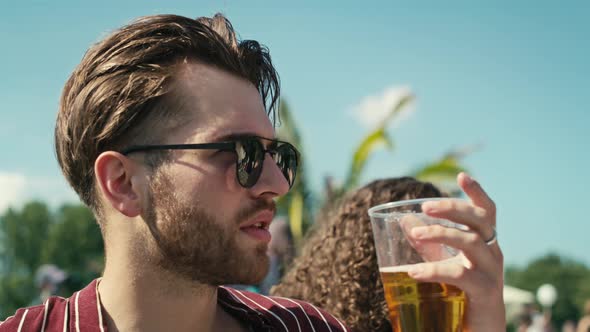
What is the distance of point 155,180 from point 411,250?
1.05m

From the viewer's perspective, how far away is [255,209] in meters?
2.34

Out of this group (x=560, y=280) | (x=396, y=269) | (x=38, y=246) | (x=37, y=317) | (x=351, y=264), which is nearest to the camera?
(x=396, y=269)

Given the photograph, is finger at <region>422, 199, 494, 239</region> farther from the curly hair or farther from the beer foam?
the curly hair

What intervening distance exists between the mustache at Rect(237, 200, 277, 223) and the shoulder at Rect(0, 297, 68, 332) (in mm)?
697

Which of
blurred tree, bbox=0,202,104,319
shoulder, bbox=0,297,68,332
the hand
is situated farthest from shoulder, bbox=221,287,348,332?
blurred tree, bbox=0,202,104,319

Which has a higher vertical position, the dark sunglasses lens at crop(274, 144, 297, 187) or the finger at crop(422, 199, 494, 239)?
the dark sunglasses lens at crop(274, 144, 297, 187)

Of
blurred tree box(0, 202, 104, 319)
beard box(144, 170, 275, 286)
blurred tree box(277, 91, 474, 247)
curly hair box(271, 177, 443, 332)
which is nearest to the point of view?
beard box(144, 170, 275, 286)

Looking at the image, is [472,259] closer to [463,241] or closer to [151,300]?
[463,241]

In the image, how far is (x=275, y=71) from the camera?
10.2 ft

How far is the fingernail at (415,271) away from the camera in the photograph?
1702 mm

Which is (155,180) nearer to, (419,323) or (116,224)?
(116,224)

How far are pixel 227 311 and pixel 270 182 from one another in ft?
1.85

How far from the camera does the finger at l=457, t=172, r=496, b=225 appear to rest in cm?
175

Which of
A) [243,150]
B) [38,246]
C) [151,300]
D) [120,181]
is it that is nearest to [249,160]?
[243,150]
